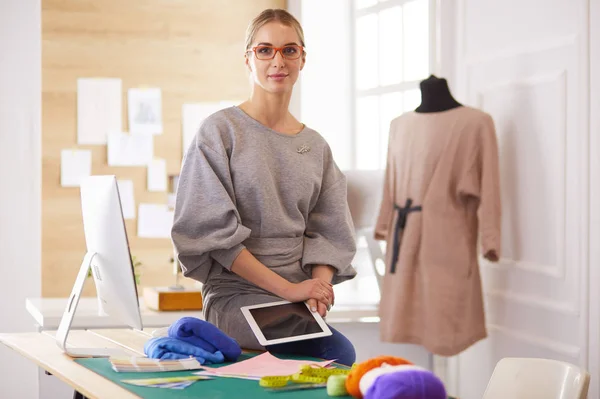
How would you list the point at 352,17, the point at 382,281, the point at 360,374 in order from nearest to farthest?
the point at 360,374, the point at 382,281, the point at 352,17

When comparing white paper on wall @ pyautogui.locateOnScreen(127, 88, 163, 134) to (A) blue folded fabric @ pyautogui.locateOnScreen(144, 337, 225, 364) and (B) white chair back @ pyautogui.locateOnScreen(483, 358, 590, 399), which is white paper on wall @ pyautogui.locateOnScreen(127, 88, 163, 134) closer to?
(A) blue folded fabric @ pyautogui.locateOnScreen(144, 337, 225, 364)

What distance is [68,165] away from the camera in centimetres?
475

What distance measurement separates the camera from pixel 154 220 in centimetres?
491

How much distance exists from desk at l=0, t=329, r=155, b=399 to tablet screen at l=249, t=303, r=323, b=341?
0.29 metres

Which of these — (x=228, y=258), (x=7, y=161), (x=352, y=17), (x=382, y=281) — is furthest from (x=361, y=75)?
(x=228, y=258)

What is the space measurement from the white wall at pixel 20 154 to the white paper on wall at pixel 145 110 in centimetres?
57

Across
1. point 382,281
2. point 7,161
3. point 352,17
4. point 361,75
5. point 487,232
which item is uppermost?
point 352,17

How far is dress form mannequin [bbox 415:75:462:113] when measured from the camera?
11.3 ft

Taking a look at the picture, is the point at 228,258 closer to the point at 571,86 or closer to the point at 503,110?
the point at 571,86

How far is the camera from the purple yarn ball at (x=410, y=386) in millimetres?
1320

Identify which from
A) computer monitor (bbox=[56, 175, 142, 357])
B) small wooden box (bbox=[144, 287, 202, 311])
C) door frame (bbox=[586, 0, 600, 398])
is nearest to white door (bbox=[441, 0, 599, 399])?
door frame (bbox=[586, 0, 600, 398])

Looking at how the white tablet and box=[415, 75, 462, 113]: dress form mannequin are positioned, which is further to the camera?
box=[415, 75, 462, 113]: dress form mannequin

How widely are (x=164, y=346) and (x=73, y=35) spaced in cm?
331

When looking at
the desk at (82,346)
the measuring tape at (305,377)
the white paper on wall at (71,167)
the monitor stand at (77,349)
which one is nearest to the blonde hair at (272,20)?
the monitor stand at (77,349)
